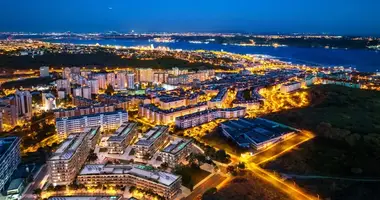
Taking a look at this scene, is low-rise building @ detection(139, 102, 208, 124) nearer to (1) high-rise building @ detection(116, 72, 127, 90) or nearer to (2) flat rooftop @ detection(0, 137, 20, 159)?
(2) flat rooftop @ detection(0, 137, 20, 159)

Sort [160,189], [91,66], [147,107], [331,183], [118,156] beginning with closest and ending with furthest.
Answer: [160,189] → [331,183] → [118,156] → [147,107] → [91,66]

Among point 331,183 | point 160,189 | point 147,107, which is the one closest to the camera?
point 160,189

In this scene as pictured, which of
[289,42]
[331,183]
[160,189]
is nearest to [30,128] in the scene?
[160,189]

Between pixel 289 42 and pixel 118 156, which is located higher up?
pixel 289 42

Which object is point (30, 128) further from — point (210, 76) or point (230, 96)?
point (210, 76)

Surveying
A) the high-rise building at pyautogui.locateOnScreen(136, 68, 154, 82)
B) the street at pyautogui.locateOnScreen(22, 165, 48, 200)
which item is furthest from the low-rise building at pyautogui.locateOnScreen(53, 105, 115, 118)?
the high-rise building at pyautogui.locateOnScreen(136, 68, 154, 82)

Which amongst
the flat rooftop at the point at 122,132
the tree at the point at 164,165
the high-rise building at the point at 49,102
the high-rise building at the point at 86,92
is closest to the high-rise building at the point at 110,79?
the high-rise building at the point at 86,92

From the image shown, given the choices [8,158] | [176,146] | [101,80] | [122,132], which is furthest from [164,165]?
[101,80]
